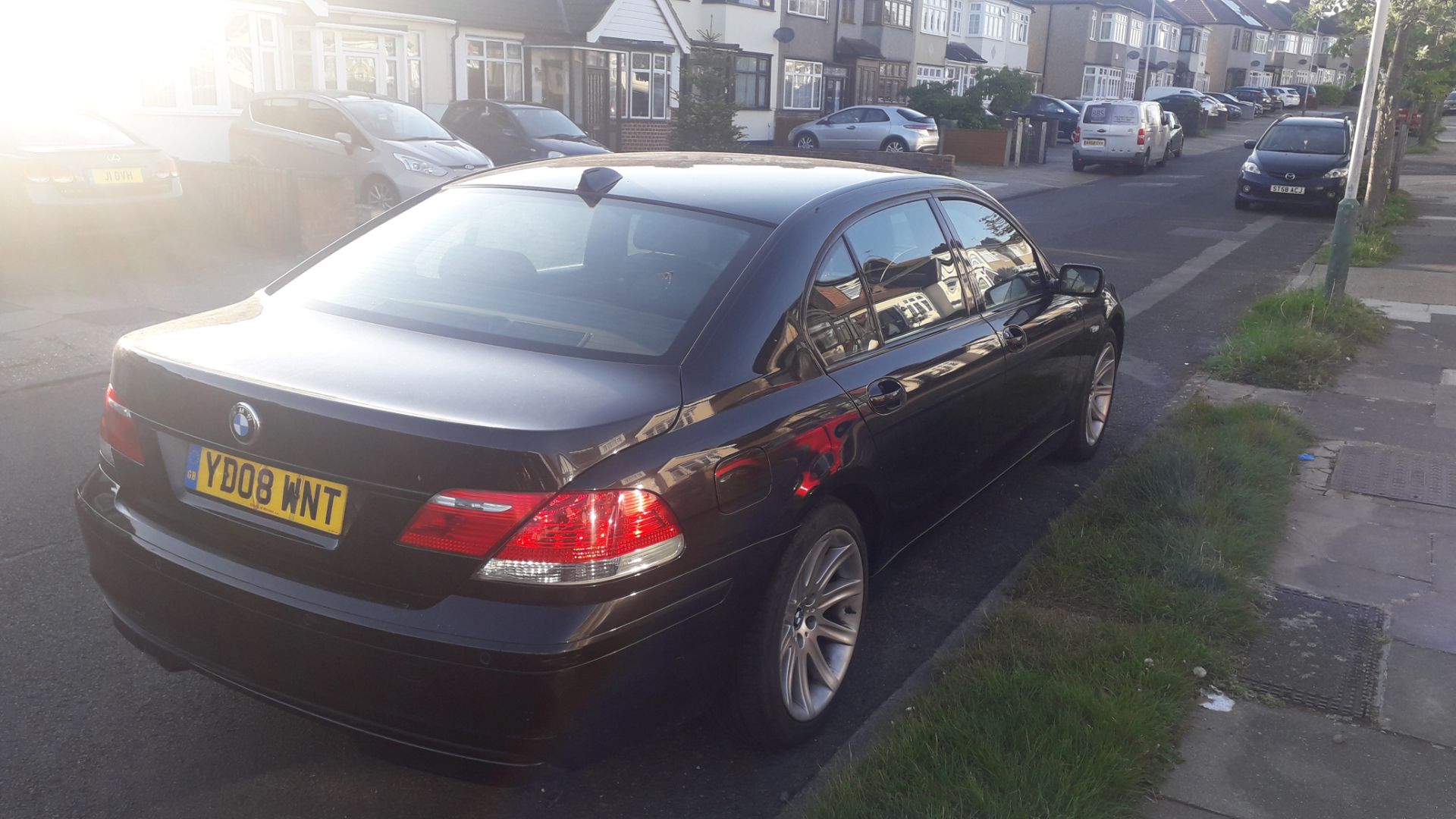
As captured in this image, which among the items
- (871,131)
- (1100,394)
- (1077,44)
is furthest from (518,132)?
(1077,44)

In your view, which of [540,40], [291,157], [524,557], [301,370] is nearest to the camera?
[524,557]

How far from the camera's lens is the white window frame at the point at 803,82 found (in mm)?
40094

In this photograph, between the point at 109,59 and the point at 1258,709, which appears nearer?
Answer: the point at 1258,709

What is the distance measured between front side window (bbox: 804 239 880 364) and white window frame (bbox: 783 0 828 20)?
37861mm

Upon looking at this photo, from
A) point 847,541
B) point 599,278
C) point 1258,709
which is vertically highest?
point 599,278

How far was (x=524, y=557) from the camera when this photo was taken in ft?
8.54

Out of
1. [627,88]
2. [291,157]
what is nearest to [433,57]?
[627,88]

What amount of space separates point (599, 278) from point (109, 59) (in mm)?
18883

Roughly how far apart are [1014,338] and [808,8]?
38.6m

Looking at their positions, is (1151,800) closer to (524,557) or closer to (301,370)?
(524,557)

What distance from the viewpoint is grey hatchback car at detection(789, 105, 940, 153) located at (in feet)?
107

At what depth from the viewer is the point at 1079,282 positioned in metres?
5.41

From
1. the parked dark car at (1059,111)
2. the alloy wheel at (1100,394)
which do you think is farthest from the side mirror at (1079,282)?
the parked dark car at (1059,111)

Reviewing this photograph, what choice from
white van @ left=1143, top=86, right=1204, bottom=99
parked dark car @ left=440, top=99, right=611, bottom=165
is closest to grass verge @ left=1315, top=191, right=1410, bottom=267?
parked dark car @ left=440, top=99, right=611, bottom=165
